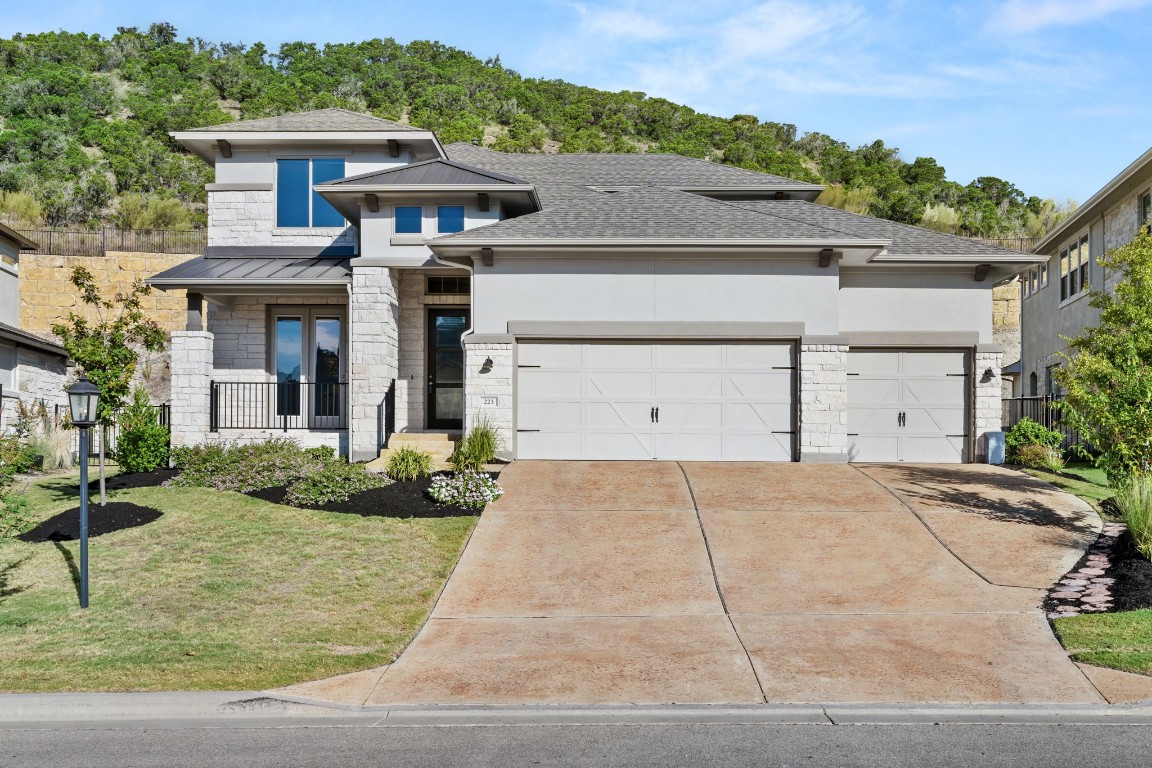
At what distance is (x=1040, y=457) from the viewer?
707 inches

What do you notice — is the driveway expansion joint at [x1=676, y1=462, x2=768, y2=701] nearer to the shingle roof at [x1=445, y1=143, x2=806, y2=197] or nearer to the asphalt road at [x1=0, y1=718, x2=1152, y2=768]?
the asphalt road at [x1=0, y1=718, x2=1152, y2=768]

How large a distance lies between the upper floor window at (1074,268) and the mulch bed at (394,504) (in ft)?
60.9

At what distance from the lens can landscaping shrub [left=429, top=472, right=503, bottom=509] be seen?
14406 mm

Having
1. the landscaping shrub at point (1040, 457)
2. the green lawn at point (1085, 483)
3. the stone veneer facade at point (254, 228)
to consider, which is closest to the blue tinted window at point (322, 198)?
the stone veneer facade at point (254, 228)

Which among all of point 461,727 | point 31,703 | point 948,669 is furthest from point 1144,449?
point 31,703

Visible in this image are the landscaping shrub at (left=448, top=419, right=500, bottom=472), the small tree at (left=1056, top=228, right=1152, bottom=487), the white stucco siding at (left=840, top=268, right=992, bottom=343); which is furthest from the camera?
the white stucco siding at (left=840, top=268, right=992, bottom=343)

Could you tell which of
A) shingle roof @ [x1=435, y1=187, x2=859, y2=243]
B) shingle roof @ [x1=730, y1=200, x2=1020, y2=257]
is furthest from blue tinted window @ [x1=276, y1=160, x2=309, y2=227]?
shingle roof @ [x1=730, y1=200, x2=1020, y2=257]

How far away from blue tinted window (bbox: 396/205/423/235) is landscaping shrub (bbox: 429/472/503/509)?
6349 millimetres

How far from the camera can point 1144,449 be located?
13141 millimetres

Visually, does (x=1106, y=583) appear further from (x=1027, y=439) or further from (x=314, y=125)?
(x=314, y=125)

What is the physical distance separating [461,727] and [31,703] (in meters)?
3.50

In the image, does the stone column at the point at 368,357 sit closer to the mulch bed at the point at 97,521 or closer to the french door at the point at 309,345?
the french door at the point at 309,345

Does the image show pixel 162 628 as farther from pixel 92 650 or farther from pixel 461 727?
pixel 461 727

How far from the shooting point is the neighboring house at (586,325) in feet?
58.9
